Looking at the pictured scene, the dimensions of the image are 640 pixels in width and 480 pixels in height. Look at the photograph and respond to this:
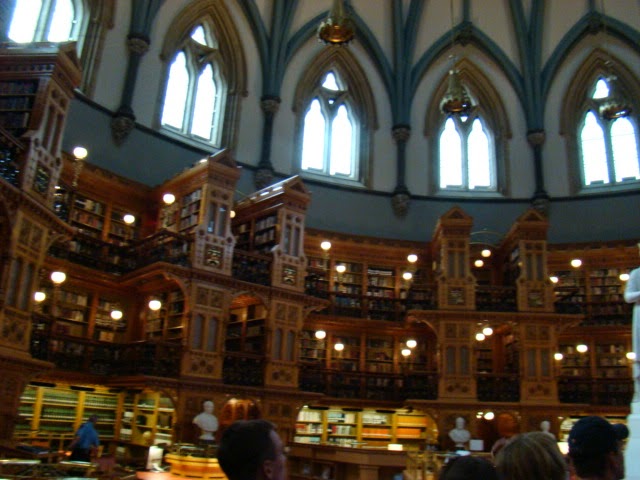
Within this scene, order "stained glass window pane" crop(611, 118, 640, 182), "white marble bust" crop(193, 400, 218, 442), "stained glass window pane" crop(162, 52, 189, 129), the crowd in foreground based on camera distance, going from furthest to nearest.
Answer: "stained glass window pane" crop(611, 118, 640, 182) → "stained glass window pane" crop(162, 52, 189, 129) → "white marble bust" crop(193, 400, 218, 442) → the crowd in foreground

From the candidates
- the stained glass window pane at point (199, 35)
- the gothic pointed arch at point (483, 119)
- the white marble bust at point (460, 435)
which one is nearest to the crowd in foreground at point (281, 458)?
the white marble bust at point (460, 435)

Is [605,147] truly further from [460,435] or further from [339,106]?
[460,435]

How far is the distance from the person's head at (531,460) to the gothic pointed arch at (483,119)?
65.5ft

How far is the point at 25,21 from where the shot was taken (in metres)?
15.8

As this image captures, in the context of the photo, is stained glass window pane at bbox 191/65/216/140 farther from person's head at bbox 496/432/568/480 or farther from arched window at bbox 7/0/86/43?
person's head at bbox 496/432/568/480

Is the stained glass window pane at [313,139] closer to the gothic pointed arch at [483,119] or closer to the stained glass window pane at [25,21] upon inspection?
the gothic pointed arch at [483,119]

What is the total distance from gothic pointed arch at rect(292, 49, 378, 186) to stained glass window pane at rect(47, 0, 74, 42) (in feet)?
23.7

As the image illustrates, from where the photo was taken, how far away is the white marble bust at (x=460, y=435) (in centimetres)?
1636

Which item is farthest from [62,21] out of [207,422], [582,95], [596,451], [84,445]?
[596,451]

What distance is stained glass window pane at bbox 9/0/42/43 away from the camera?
51.0 feet

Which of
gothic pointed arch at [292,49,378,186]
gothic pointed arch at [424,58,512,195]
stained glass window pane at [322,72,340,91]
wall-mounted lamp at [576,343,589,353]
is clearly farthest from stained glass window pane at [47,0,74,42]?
wall-mounted lamp at [576,343,589,353]

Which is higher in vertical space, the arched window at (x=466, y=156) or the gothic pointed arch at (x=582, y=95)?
the gothic pointed arch at (x=582, y=95)

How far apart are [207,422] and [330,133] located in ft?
37.3

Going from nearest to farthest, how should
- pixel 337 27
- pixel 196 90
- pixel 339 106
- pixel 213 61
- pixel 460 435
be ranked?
pixel 337 27, pixel 460 435, pixel 196 90, pixel 213 61, pixel 339 106
